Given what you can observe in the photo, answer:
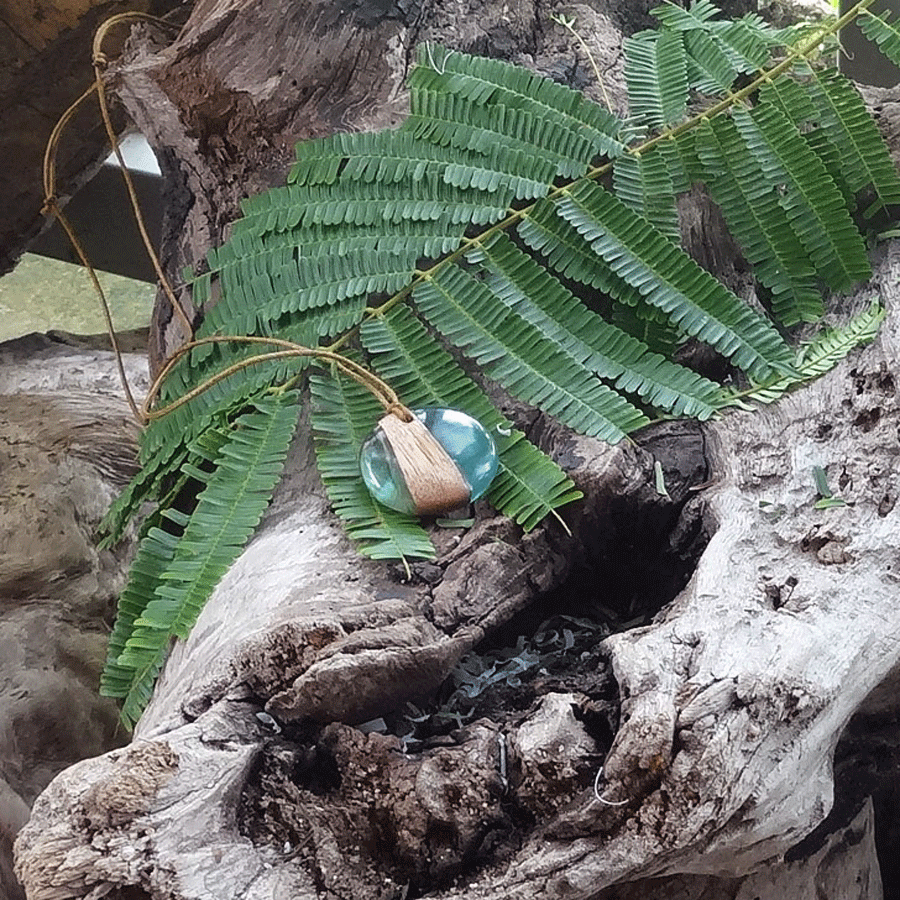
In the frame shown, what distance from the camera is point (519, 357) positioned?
99 centimetres

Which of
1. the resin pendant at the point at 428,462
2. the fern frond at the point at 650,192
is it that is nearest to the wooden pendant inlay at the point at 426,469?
the resin pendant at the point at 428,462

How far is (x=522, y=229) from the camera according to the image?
1051mm

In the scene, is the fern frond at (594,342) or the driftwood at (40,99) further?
the driftwood at (40,99)

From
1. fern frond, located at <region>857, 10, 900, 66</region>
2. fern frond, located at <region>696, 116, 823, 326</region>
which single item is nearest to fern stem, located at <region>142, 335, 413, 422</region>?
fern frond, located at <region>696, 116, 823, 326</region>

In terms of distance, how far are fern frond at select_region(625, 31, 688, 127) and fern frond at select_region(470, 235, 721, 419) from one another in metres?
0.24

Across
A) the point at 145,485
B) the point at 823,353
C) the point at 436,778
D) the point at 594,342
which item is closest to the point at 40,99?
the point at 145,485

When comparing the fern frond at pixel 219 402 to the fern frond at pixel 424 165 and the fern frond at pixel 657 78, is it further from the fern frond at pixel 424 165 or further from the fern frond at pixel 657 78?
the fern frond at pixel 657 78

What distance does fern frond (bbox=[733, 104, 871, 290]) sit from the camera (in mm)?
1063

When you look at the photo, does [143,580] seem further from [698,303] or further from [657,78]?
[657,78]

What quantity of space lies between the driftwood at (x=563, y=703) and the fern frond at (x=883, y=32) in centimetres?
31

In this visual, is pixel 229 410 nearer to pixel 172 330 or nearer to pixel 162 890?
pixel 172 330

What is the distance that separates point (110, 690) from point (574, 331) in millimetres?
570

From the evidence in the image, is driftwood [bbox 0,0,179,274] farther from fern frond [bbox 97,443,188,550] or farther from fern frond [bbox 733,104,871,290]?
fern frond [bbox 733,104,871,290]

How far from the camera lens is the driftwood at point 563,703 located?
2.28ft
